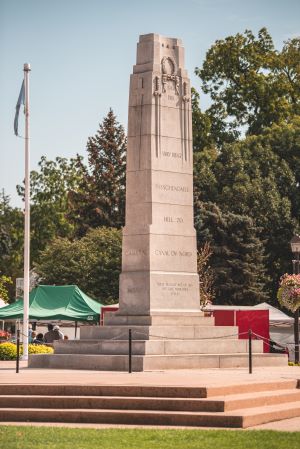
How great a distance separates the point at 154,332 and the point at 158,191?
158 inches

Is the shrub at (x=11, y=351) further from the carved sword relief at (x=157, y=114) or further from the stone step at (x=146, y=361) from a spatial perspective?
the carved sword relief at (x=157, y=114)

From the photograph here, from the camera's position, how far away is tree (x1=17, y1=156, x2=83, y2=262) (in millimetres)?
82812

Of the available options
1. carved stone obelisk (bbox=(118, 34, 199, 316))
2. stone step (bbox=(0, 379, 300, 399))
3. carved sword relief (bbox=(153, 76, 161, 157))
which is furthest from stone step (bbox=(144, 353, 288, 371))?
carved sword relief (bbox=(153, 76, 161, 157))

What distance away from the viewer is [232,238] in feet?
202

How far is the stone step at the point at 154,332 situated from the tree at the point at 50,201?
5430cm

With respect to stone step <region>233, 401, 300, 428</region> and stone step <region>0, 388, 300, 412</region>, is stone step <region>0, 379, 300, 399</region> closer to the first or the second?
stone step <region>0, 388, 300, 412</region>

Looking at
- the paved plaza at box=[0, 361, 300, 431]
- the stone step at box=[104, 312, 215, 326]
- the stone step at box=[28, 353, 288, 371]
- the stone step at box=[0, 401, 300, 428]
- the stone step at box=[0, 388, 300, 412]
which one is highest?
the stone step at box=[104, 312, 215, 326]

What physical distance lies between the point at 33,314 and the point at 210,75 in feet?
118

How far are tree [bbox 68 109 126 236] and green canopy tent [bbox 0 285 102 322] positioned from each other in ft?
92.7

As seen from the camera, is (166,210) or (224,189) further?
(224,189)

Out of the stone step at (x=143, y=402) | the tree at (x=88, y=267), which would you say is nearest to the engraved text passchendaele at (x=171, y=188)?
the stone step at (x=143, y=402)

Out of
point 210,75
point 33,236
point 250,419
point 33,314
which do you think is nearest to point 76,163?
point 33,236

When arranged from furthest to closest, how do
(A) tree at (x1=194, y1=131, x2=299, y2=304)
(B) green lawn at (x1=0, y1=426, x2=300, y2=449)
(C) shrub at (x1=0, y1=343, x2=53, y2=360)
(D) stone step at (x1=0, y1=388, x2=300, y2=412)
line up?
(A) tree at (x1=194, y1=131, x2=299, y2=304), (C) shrub at (x1=0, y1=343, x2=53, y2=360), (D) stone step at (x1=0, y1=388, x2=300, y2=412), (B) green lawn at (x1=0, y1=426, x2=300, y2=449)

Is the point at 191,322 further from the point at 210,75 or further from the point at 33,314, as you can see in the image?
the point at 210,75
